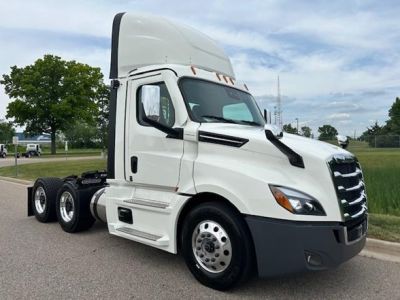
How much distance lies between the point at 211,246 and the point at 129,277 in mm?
1123

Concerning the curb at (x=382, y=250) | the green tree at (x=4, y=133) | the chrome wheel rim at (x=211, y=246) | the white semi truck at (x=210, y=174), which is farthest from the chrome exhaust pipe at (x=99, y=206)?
the green tree at (x=4, y=133)

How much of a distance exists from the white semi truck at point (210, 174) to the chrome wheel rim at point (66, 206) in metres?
0.79

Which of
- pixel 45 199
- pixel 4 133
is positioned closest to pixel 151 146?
pixel 45 199

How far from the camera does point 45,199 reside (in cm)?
775

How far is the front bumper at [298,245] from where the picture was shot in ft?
12.5

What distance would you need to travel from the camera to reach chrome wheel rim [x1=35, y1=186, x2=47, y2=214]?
7.91m

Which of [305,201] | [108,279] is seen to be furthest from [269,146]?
[108,279]

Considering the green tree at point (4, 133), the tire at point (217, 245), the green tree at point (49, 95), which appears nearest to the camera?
the tire at point (217, 245)

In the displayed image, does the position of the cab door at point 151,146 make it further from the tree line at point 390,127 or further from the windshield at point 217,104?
the tree line at point 390,127

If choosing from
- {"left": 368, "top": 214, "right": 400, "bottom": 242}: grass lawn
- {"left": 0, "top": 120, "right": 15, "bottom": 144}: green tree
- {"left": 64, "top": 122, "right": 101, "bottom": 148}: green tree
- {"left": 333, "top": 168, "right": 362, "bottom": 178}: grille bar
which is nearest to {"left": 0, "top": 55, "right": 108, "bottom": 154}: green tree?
{"left": 64, "top": 122, "right": 101, "bottom": 148}: green tree

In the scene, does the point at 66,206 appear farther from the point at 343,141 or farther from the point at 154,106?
the point at 343,141

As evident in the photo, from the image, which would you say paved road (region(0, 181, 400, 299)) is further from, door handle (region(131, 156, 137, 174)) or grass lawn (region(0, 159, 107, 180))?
grass lawn (region(0, 159, 107, 180))

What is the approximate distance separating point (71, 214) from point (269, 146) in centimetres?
429

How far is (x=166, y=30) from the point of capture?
563cm
